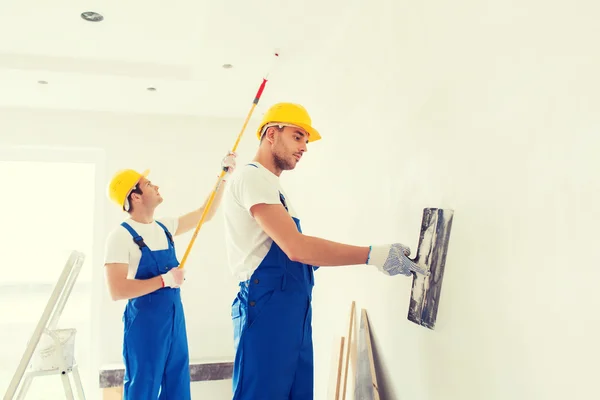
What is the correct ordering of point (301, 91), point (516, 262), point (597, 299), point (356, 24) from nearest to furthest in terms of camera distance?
point (597, 299), point (516, 262), point (356, 24), point (301, 91)

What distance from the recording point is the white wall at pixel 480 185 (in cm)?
96

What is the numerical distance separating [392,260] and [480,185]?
1.23 feet

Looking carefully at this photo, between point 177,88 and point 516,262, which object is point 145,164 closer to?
point 177,88

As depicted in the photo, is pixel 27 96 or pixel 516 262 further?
pixel 27 96

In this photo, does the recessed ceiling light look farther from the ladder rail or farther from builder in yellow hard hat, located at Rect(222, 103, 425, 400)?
builder in yellow hard hat, located at Rect(222, 103, 425, 400)

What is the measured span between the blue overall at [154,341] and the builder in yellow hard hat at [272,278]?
0.84 meters

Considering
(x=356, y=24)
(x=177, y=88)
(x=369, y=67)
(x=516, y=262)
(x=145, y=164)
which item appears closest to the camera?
(x=516, y=262)

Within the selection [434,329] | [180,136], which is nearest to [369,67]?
[434,329]

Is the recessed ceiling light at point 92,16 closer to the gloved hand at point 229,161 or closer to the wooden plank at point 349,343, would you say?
the gloved hand at point 229,161

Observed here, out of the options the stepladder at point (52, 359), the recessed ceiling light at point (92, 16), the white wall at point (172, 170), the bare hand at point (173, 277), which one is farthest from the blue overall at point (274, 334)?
the white wall at point (172, 170)

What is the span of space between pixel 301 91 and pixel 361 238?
57.2 inches

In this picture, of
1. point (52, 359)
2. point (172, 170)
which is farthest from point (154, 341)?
point (172, 170)

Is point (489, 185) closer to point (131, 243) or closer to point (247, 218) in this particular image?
point (247, 218)

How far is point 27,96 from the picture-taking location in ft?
12.4
